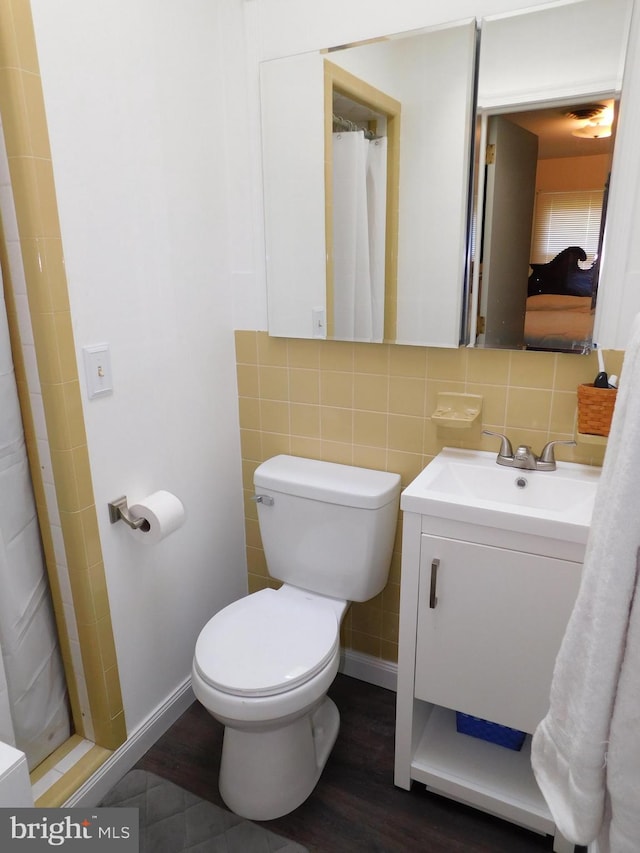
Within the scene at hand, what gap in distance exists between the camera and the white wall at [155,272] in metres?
1.38

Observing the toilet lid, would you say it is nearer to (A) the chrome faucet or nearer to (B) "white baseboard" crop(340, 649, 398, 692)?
(B) "white baseboard" crop(340, 649, 398, 692)

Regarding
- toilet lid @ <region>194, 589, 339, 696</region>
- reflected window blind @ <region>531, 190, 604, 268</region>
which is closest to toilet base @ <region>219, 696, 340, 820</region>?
toilet lid @ <region>194, 589, 339, 696</region>

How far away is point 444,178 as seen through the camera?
1590 mm

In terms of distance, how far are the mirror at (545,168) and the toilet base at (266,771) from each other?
123 centimetres

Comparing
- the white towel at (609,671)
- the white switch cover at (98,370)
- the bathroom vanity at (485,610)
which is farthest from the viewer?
the white switch cover at (98,370)

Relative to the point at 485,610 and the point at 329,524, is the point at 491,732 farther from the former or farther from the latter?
the point at 329,524

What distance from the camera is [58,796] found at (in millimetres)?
1516

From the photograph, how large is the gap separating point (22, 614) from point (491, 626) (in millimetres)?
1167

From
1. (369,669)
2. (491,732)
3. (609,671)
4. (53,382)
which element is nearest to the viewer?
(609,671)

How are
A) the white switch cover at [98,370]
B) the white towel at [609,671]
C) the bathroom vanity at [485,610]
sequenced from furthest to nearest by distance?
the white switch cover at [98,370] < the bathroom vanity at [485,610] < the white towel at [609,671]

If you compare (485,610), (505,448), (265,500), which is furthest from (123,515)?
(505,448)

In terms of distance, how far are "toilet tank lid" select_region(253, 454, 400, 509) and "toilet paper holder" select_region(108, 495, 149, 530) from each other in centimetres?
40

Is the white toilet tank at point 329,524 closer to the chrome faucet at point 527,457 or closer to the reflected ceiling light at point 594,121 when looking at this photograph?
the chrome faucet at point 527,457

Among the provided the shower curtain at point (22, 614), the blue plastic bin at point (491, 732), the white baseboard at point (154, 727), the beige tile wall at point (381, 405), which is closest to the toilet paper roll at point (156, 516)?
the shower curtain at point (22, 614)
